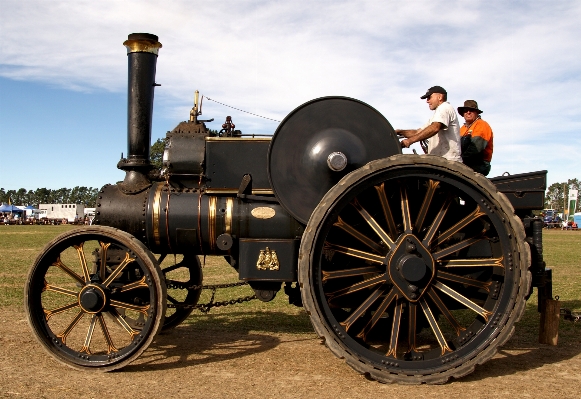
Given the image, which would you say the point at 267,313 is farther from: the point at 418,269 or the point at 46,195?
the point at 46,195

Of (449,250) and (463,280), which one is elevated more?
(449,250)

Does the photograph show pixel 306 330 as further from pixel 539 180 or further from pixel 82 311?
pixel 539 180

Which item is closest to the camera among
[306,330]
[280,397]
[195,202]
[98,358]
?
[280,397]

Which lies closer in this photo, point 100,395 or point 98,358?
point 100,395

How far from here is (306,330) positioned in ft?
20.8

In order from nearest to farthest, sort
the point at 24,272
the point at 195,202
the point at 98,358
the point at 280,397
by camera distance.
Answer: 1. the point at 280,397
2. the point at 98,358
3. the point at 195,202
4. the point at 24,272

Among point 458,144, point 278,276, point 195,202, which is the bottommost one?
point 278,276

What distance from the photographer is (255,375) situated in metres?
4.53

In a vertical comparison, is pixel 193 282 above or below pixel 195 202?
below

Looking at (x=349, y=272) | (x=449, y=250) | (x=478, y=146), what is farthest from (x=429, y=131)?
(x=349, y=272)

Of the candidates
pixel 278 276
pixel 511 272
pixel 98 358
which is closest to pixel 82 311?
pixel 98 358

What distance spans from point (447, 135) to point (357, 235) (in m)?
1.28

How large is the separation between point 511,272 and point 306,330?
2.77 meters

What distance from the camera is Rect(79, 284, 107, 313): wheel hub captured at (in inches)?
185
